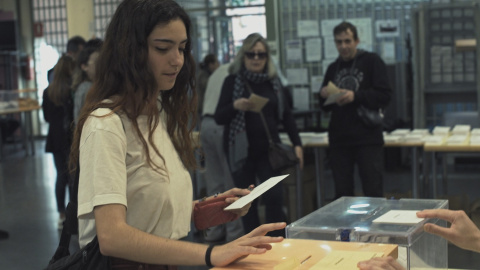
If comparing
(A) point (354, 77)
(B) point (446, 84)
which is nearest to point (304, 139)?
(A) point (354, 77)

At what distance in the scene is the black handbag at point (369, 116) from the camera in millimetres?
5453

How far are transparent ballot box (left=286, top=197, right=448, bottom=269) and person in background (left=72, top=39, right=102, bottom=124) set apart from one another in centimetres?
324

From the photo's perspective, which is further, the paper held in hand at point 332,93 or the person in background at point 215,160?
the person in background at point 215,160

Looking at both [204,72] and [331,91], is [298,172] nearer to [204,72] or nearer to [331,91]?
[331,91]

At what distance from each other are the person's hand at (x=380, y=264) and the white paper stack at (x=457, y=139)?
4127mm

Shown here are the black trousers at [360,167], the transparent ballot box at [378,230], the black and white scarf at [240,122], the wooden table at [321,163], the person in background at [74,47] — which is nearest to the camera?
the transparent ballot box at [378,230]

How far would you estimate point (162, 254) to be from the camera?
71.7 inches

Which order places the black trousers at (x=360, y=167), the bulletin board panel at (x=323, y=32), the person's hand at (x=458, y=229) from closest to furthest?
the person's hand at (x=458, y=229), the black trousers at (x=360, y=167), the bulletin board panel at (x=323, y=32)

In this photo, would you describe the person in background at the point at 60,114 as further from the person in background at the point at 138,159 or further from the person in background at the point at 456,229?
the person in background at the point at 456,229

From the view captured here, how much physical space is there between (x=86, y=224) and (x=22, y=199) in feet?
22.3

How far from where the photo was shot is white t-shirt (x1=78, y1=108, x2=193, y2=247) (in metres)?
1.85

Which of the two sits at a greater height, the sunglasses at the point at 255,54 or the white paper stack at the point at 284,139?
the sunglasses at the point at 255,54

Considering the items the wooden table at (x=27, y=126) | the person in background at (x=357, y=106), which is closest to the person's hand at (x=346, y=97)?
the person in background at (x=357, y=106)

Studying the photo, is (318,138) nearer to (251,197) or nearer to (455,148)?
(455,148)
